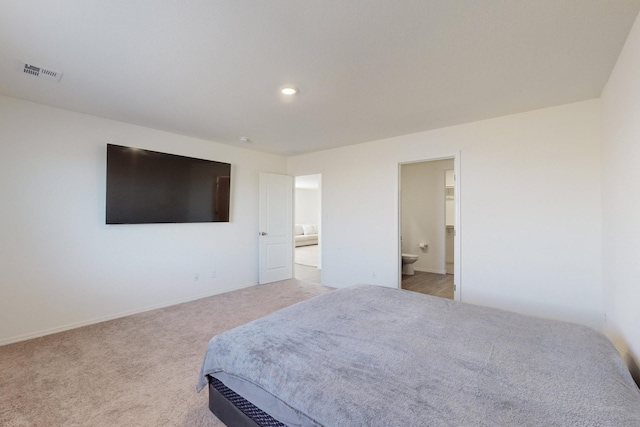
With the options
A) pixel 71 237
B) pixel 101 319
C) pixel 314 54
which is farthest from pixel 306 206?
pixel 314 54

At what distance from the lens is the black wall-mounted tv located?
3.39 metres

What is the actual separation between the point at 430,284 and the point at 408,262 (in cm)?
70

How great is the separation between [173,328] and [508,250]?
3913 millimetres

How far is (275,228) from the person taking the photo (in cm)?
534

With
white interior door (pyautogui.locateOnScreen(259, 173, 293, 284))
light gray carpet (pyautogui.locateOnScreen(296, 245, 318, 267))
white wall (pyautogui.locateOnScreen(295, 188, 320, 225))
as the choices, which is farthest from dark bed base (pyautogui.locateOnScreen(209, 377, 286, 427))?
white wall (pyautogui.locateOnScreen(295, 188, 320, 225))

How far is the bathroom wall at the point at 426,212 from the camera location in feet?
19.7

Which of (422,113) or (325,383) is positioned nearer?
(325,383)

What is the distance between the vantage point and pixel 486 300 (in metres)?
3.30

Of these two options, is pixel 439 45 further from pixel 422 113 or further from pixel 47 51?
pixel 47 51

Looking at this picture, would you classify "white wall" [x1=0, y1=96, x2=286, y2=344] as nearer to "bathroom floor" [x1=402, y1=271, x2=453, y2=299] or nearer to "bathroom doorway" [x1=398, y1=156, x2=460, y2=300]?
"bathroom floor" [x1=402, y1=271, x2=453, y2=299]

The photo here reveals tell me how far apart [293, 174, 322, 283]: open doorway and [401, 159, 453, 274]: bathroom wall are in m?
2.10

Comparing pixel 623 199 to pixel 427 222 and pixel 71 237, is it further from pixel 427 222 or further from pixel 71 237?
pixel 71 237

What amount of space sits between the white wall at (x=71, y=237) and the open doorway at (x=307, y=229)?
8.53ft

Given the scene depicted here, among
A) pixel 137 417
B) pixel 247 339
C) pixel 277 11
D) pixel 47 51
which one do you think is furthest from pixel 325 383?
pixel 47 51
